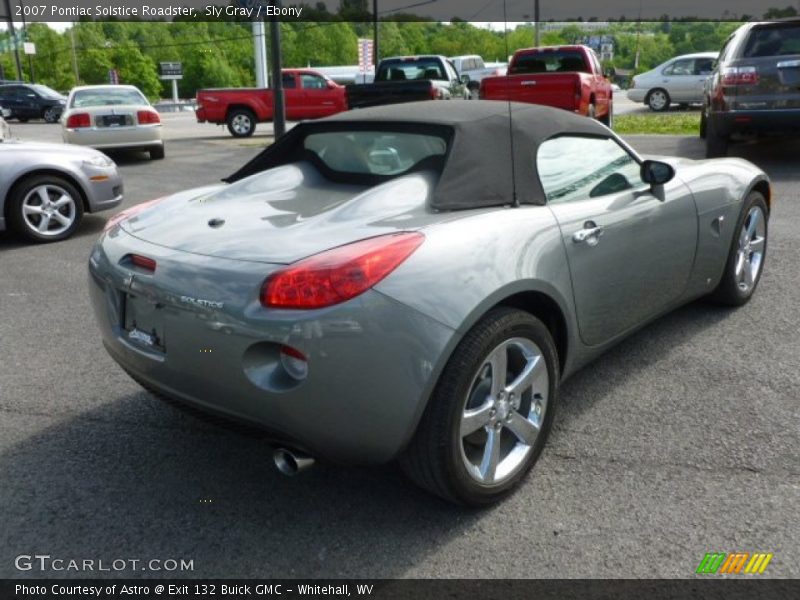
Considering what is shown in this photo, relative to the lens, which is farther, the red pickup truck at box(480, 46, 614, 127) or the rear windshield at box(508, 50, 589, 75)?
the rear windshield at box(508, 50, 589, 75)

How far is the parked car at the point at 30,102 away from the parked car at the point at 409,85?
795 inches

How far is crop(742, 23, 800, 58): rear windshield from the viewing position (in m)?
9.77

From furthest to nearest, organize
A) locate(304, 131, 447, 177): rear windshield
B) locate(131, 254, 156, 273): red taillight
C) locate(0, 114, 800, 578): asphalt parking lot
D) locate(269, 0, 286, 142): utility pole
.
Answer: locate(269, 0, 286, 142): utility pole, locate(304, 131, 447, 177): rear windshield, locate(131, 254, 156, 273): red taillight, locate(0, 114, 800, 578): asphalt parking lot

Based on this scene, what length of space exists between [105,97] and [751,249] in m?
13.1

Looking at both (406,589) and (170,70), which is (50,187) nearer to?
(406,589)

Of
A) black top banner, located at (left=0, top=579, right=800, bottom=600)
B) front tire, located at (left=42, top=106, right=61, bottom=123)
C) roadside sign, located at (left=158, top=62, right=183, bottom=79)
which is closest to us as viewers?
black top banner, located at (left=0, top=579, right=800, bottom=600)

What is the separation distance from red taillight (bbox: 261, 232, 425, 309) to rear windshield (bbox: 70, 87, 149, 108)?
13.5m

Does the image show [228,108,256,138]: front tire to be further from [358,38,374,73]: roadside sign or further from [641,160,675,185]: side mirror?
[641,160,675,185]: side mirror

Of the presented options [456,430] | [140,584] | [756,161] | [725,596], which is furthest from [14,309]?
[756,161]

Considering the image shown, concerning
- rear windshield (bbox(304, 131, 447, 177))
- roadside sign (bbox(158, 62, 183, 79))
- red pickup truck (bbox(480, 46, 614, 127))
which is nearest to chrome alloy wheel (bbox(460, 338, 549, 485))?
rear windshield (bbox(304, 131, 447, 177))

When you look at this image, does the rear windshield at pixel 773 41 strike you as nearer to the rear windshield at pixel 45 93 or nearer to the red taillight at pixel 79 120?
the red taillight at pixel 79 120

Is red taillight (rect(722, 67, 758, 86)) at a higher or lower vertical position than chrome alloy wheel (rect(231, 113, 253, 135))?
higher

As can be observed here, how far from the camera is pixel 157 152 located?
15062 millimetres

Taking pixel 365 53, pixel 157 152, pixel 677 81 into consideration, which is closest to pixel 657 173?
pixel 157 152
